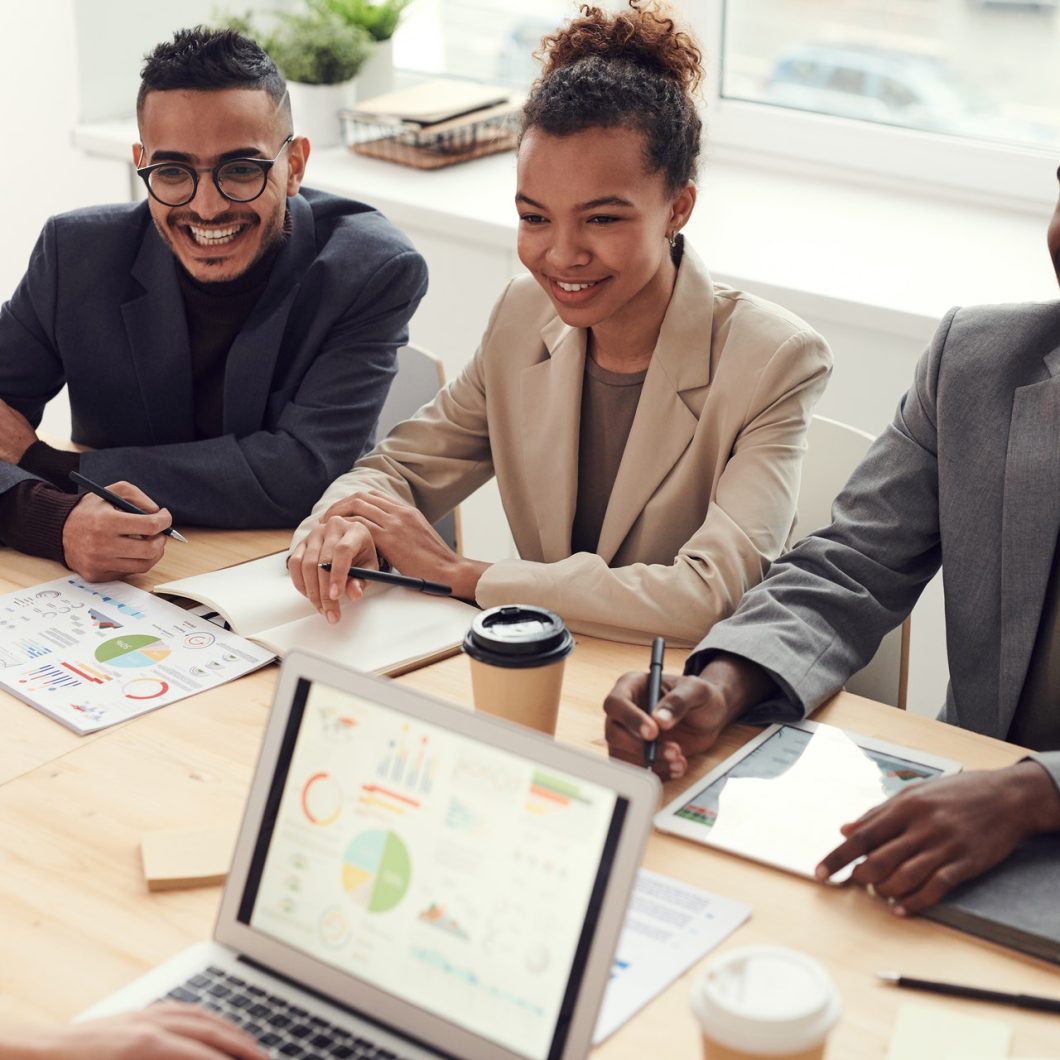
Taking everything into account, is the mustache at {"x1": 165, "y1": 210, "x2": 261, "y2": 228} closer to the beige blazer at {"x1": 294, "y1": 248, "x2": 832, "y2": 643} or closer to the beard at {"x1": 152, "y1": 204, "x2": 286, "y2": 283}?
the beard at {"x1": 152, "y1": 204, "x2": 286, "y2": 283}

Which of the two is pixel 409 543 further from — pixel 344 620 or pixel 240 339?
pixel 240 339

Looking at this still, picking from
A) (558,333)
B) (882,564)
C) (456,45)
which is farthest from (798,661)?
(456,45)

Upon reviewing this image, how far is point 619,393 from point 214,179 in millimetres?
643

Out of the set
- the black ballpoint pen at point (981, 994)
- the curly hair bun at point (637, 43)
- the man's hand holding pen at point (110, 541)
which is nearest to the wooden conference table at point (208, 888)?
the black ballpoint pen at point (981, 994)

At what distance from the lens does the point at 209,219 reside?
6.57ft

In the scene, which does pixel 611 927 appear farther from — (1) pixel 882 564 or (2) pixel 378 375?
(2) pixel 378 375

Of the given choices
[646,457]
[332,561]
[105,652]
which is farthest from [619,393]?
[105,652]

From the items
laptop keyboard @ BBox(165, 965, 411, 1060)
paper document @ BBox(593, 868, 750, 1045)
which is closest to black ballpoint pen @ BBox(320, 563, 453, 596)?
paper document @ BBox(593, 868, 750, 1045)

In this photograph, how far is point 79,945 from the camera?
3.55 ft

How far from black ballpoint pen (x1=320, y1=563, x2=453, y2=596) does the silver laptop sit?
655 mm

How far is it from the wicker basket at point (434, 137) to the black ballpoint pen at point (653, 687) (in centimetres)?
220

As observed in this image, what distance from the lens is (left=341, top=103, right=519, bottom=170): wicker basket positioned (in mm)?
3322

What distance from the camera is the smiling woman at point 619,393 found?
164 cm

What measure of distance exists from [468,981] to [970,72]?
2550 mm
